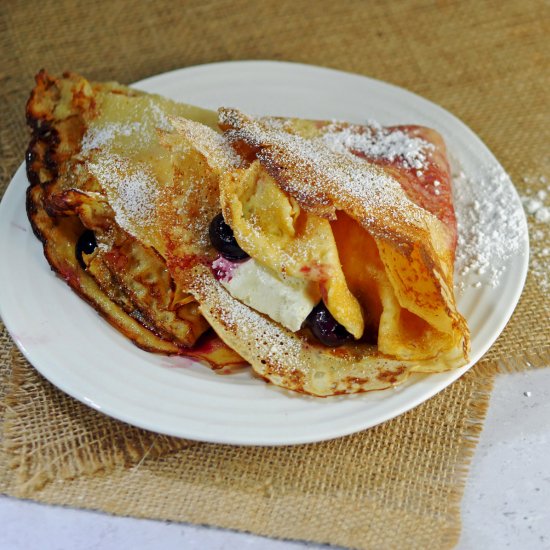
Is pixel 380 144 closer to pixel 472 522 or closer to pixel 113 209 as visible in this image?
pixel 113 209

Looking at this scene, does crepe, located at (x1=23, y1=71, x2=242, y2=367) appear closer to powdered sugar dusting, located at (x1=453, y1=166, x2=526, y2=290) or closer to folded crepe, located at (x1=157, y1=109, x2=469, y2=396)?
folded crepe, located at (x1=157, y1=109, x2=469, y2=396)

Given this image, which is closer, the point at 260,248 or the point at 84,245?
the point at 260,248

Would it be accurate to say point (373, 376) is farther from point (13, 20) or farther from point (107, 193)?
point (13, 20)

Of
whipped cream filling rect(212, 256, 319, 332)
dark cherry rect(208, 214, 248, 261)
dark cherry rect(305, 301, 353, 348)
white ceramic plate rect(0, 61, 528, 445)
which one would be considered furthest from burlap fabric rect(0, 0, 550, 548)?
dark cherry rect(208, 214, 248, 261)

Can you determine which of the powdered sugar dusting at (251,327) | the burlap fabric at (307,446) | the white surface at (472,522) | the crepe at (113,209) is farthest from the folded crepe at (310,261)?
the white surface at (472,522)

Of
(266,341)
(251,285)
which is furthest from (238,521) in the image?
(251,285)

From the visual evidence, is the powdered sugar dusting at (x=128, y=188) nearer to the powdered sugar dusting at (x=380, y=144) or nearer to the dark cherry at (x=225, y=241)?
the dark cherry at (x=225, y=241)

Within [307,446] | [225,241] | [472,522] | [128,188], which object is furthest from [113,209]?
[472,522]
